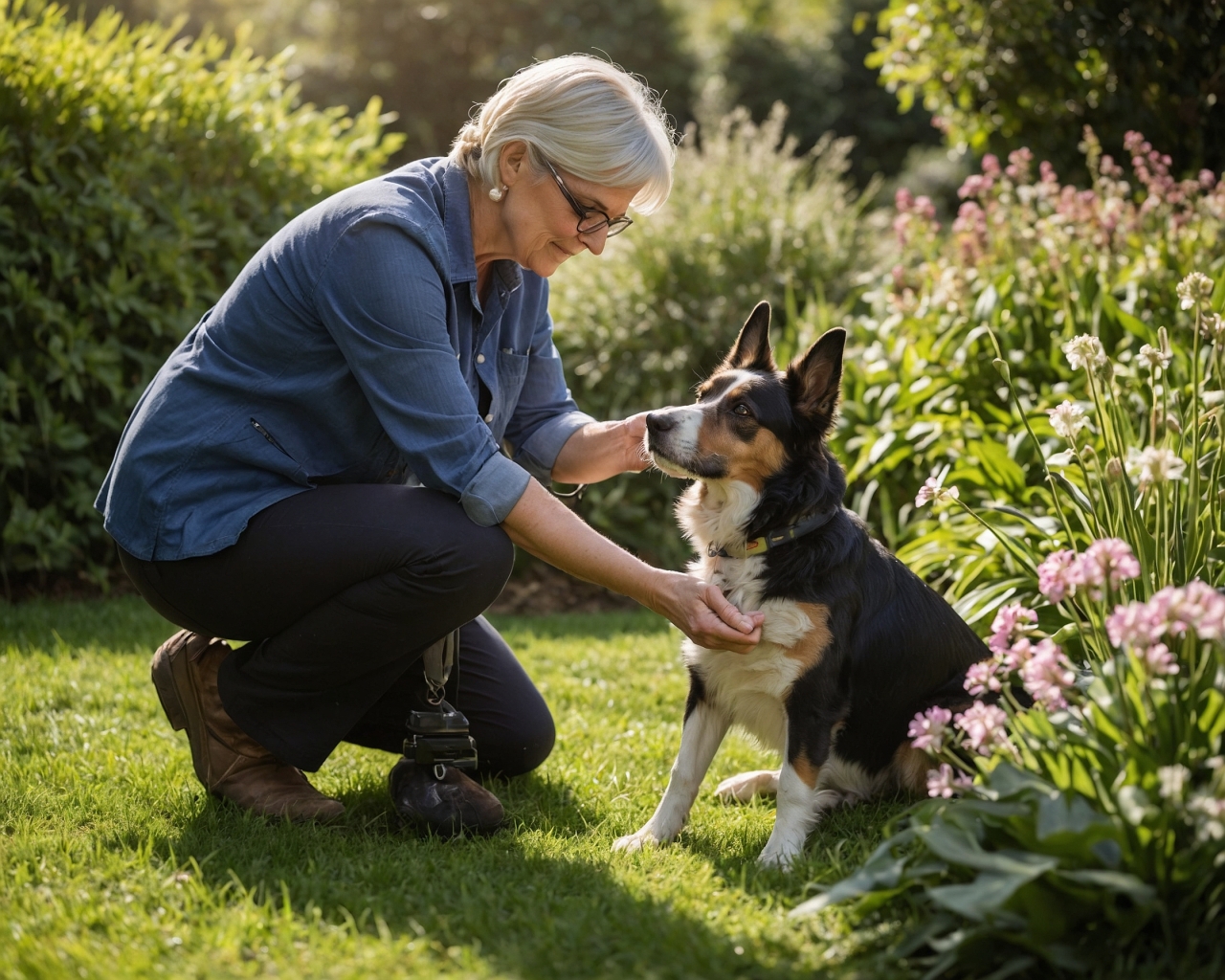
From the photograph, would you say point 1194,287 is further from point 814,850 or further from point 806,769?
→ point 814,850

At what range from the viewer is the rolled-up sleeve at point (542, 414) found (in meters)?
3.29

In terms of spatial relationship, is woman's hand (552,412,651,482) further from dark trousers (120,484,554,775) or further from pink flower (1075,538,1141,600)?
pink flower (1075,538,1141,600)

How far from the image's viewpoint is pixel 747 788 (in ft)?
10.5

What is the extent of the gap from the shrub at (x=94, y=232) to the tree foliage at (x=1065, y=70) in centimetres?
349

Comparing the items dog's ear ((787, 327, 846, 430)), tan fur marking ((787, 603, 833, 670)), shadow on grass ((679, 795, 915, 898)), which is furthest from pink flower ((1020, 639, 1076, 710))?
dog's ear ((787, 327, 846, 430))

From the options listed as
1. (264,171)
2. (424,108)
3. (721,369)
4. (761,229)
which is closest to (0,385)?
(264,171)

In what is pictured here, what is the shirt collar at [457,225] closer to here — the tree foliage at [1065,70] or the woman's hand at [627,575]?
the woman's hand at [627,575]

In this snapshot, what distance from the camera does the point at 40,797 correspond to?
2.78 metres

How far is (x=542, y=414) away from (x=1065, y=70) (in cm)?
384

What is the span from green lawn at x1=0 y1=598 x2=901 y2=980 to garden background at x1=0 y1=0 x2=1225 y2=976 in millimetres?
12

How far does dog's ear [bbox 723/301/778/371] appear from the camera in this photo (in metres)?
3.14

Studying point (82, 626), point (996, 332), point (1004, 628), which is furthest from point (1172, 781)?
point (82, 626)

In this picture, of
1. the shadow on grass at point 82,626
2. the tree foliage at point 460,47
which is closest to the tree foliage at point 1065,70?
the shadow on grass at point 82,626

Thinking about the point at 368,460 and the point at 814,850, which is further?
the point at 368,460
